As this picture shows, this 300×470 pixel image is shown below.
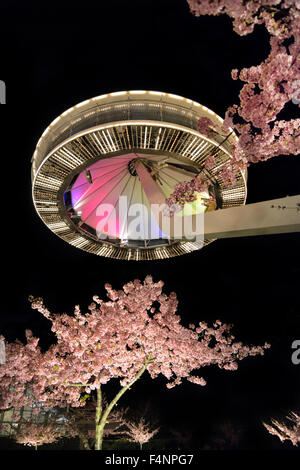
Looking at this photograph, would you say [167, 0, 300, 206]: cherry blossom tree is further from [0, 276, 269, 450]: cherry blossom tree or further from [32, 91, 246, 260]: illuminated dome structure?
[0, 276, 269, 450]: cherry blossom tree

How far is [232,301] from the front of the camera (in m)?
21.0

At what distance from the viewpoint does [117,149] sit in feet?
30.3

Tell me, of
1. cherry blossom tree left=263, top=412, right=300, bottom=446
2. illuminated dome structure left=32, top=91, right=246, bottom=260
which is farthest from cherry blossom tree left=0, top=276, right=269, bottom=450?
cherry blossom tree left=263, top=412, right=300, bottom=446

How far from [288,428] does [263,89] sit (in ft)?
90.7

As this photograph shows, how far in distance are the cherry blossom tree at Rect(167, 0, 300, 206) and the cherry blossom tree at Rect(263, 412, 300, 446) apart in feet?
76.3

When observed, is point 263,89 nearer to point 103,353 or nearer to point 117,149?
point 117,149

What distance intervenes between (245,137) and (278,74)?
171 cm

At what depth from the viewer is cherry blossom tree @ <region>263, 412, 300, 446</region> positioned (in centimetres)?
2400

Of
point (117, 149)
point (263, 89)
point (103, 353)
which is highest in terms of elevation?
point (117, 149)

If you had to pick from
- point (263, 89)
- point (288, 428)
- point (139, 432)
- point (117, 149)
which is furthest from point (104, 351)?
point (288, 428)
